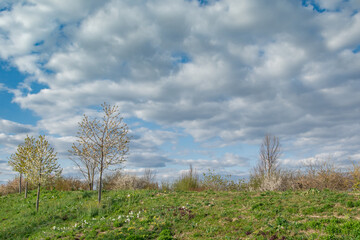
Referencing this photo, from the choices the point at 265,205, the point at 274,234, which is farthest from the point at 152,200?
the point at 274,234

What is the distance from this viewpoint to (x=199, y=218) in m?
12.1

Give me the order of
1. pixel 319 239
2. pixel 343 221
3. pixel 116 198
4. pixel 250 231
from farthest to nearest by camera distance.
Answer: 1. pixel 116 198
2. pixel 250 231
3. pixel 343 221
4. pixel 319 239

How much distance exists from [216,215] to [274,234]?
3355mm

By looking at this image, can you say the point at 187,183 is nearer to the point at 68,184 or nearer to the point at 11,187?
the point at 68,184

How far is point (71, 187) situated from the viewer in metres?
30.3

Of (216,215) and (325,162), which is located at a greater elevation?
(325,162)

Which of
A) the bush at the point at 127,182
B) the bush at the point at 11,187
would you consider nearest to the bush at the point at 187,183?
the bush at the point at 127,182

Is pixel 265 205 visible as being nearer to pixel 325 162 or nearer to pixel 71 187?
pixel 325 162

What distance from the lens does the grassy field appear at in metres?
9.28

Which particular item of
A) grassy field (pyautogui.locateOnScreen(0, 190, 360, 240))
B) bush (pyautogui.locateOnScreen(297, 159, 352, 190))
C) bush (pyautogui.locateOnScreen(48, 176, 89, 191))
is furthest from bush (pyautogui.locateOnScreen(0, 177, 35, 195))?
bush (pyautogui.locateOnScreen(297, 159, 352, 190))

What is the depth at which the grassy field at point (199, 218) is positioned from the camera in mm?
9281

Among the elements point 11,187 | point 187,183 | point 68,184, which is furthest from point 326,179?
point 11,187

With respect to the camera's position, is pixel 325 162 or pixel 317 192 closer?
pixel 317 192

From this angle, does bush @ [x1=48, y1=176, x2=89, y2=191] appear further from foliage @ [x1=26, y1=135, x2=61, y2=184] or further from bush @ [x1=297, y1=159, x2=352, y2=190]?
bush @ [x1=297, y1=159, x2=352, y2=190]
